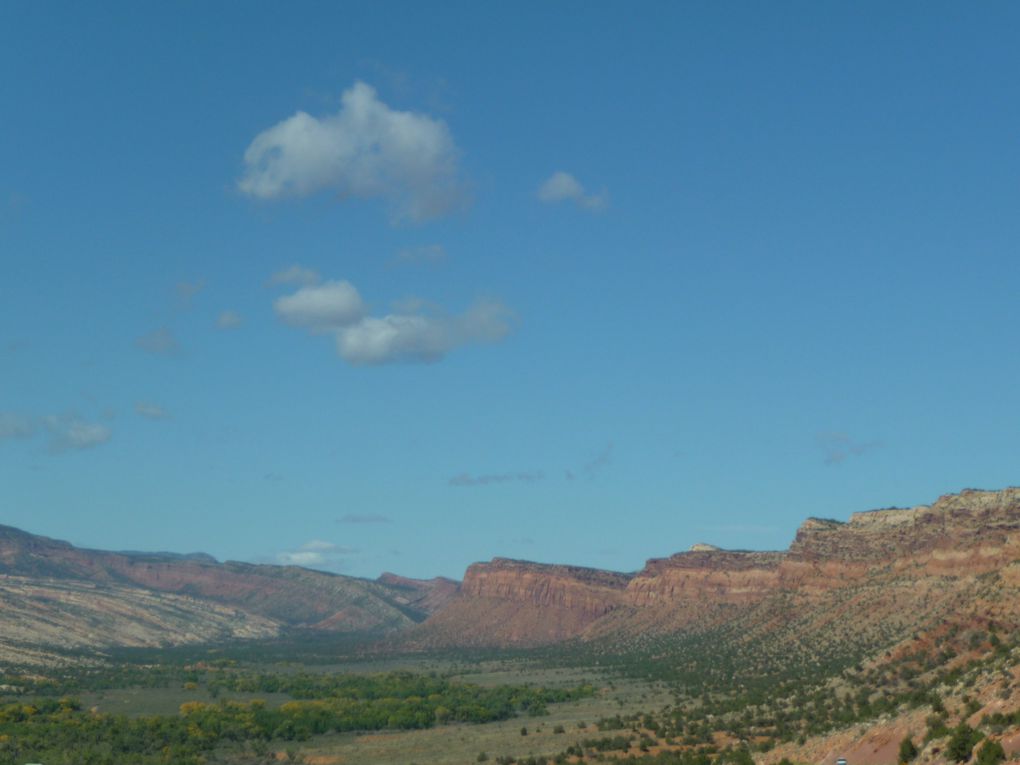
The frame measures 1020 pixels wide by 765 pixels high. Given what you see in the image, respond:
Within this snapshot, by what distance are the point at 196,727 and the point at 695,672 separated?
48.3m

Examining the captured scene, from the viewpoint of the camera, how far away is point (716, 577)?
6909 inches

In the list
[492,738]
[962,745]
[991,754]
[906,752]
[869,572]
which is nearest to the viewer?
[991,754]

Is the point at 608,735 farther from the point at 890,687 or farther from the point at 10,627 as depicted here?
the point at 10,627

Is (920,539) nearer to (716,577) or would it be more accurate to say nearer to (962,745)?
(716,577)

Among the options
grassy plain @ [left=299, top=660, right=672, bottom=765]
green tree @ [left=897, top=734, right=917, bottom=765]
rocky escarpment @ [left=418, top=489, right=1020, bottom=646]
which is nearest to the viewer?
green tree @ [left=897, top=734, right=917, bottom=765]

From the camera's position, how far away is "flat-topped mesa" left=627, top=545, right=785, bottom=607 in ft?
537

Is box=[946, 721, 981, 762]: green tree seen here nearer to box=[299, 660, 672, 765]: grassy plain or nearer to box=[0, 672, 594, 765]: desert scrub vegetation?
box=[299, 660, 672, 765]: grassy plain

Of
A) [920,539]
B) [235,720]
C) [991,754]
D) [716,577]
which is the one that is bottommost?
[235,720]

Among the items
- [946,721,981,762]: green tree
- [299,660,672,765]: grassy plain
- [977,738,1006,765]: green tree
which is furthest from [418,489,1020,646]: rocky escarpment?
[977,738,1006,765]: green tree

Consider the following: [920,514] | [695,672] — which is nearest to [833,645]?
[695,672]

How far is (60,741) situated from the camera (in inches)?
2950

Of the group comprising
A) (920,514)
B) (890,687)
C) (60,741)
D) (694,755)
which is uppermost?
(920,514)

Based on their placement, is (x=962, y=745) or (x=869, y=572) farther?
(x=869, y=572)

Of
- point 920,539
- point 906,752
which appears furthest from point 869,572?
point 906,752
